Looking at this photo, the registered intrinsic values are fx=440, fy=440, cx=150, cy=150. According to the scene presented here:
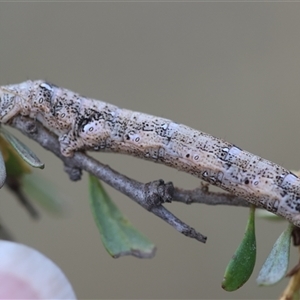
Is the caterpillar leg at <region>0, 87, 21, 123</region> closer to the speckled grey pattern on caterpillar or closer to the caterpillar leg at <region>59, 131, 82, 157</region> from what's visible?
the speckled grey pattern on caterpillar


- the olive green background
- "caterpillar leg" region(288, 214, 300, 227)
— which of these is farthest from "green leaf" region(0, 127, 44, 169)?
the olive green background

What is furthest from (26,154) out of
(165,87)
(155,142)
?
(165,87)

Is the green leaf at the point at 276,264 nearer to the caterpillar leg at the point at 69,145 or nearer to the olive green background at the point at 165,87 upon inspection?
the caterpillar leg at the point at 69,145

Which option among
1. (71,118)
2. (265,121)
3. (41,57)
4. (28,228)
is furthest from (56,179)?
(71,118)

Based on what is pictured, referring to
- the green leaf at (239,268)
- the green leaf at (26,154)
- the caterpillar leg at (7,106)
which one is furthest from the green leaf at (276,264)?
the caterpillar leg at (7,106)

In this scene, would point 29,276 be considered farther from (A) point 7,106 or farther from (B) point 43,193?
(A) point 7,106

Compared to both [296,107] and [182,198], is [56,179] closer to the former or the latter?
[296,107]
